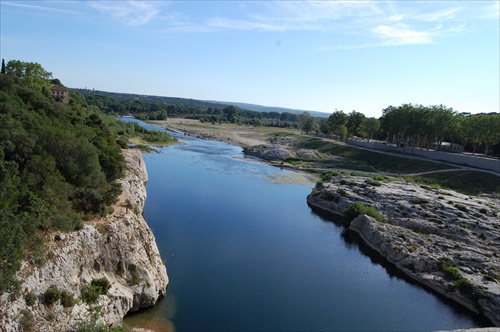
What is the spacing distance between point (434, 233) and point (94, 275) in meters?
42.0

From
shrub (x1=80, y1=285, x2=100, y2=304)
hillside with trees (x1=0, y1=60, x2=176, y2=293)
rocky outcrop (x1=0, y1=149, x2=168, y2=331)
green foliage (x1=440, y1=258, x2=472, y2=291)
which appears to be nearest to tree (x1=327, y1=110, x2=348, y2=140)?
green foliage (x1=440, y1=258, x2=472, y2=291)

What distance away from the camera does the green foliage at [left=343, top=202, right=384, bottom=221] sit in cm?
5425

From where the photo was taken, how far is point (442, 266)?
4000 centimetres

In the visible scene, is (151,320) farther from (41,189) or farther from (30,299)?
(41,189)

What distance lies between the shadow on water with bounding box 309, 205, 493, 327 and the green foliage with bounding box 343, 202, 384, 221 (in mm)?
1212

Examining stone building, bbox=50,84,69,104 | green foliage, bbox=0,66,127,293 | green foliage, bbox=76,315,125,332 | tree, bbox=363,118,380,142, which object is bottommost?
green foliage, bbox=76,315,125,332

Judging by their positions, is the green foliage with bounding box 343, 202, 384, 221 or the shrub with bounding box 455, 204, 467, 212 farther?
the shrub with bounding box 455, 204, 467, 212

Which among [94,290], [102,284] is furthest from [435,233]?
[94,290]

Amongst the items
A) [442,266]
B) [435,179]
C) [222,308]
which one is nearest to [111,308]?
[222,308]

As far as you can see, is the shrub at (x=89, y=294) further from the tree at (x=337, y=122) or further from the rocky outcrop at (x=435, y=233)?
the tree at (x=337, y=122)

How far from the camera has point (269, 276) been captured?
3644 centimetres

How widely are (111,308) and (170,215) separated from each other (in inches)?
1039

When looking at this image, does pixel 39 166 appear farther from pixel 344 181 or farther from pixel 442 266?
pixel 344 181

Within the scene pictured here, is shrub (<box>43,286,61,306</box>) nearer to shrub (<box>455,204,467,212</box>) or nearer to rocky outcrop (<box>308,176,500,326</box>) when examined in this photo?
rocky outcrop (<box>308,176,500,326</box>)
